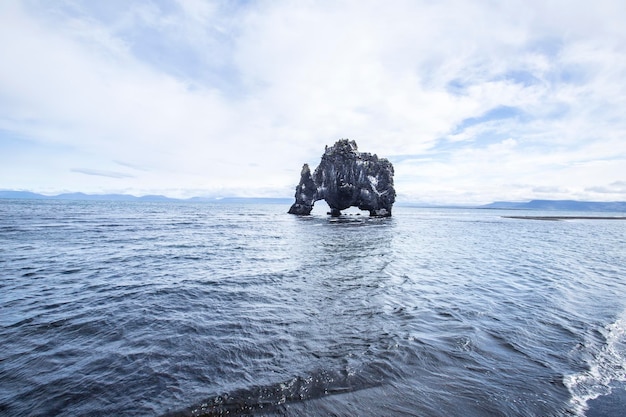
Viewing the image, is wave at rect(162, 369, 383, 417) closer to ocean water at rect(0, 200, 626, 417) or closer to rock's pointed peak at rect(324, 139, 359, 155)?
ocean water at rect(0, 200, 626, 417)

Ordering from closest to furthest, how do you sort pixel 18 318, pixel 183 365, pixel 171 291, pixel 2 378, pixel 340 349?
pixel 2 378
pixel 183 365
pixel 340 349
pixel 18 318
pixel 171 291

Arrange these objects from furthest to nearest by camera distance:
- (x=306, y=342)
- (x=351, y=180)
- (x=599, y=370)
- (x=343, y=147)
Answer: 1. (x=343, y=147)
2. (x=351, y=180)
3. (x=306, y=342)
4. (x=599, y=370)

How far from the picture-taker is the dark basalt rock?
87.3 meters

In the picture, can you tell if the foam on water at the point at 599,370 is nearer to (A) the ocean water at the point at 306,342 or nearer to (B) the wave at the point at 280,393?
(A) the ocean water at the point at 306,342

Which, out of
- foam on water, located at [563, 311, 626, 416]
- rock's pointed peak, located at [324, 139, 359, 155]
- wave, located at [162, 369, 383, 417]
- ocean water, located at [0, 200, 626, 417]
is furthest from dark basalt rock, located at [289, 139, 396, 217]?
wave, located at [162, 369, 383, 417]

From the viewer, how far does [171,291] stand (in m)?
14.2

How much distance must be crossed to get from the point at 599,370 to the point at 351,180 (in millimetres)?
81007

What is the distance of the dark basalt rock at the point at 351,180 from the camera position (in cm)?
8731

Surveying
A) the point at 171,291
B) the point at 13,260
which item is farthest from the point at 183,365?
the point at 13,260

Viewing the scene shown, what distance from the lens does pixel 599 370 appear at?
750 centimetres

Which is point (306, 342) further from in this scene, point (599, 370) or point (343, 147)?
point (343, 147)

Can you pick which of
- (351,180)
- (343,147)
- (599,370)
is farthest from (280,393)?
(343,147)

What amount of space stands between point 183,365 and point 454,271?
17774 millimetres

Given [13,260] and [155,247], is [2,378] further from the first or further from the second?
[155,247]
